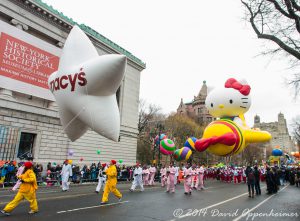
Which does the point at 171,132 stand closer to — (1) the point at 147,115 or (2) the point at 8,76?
(1) the point at 147,115

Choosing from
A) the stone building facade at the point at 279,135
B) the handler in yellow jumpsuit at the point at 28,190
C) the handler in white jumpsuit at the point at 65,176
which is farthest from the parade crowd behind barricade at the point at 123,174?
the stone building facade at the point at 279,135

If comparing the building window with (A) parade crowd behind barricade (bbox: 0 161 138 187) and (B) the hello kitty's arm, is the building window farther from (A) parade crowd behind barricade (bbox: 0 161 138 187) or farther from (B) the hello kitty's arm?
(B) the hello kitty's arm

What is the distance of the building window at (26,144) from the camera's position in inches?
825

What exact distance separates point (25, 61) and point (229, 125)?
16023 millimetres

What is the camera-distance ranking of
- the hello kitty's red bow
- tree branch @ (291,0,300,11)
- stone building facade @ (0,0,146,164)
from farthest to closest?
stone building facade @ (0,0,146,164), the hello kitty's red bow, tree branch @ (291,0,300,11)

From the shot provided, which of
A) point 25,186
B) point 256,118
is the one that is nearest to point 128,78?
point 25,186

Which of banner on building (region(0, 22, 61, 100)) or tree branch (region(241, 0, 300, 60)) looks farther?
banner on building (region(0, 22, 61, 100))

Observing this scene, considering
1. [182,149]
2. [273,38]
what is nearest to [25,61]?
[182,149]

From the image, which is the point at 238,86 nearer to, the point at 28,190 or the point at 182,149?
the point at 28,190

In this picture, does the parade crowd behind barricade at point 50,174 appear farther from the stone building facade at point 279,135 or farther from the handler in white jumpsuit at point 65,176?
the stone building facade at point 279,135

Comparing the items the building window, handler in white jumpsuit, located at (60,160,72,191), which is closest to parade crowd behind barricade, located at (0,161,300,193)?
the building window

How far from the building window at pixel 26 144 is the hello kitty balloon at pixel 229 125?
14.1m

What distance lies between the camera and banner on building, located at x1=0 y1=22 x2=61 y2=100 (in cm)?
1969

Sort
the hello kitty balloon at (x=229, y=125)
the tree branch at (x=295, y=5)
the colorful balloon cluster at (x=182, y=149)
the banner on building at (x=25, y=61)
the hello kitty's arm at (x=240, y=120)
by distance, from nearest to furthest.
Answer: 1. the tree branch at (x=295, y=5)
2. the hello kitty balloon at (x=229, y=125)
3. the hello kitty's arm at (x=240, y=120)
4. the banner on building at (x=25, y=61)
5. the colorful balloon cluster at (x=182, y=149)
